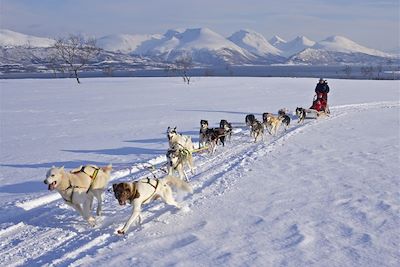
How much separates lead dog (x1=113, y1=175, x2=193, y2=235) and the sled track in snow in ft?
0.75

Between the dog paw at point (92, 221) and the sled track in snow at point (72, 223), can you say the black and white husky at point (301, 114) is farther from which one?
the dog paw at point (92, 221)

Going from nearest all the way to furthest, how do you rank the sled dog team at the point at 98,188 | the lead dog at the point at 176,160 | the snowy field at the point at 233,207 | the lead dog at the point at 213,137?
1. the snowy field at the point at 233,207
2. the sled dog team at the point at 98,188
3. the lead dog at the point at 176,160
4. the lead dog at the point at 213,137

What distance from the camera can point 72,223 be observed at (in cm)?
528

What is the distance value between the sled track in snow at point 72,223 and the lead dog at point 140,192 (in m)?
0.23

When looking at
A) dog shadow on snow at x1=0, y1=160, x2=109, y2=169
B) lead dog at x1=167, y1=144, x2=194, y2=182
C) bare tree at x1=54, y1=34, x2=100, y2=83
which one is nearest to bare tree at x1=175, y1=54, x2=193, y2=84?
bare tree at x1=54, y1=34, x2=100, y2=83

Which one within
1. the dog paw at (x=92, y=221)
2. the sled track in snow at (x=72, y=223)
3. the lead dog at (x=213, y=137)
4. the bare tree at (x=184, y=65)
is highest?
the lead dog at (x=213, y=137)

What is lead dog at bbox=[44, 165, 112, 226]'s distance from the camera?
4.89m

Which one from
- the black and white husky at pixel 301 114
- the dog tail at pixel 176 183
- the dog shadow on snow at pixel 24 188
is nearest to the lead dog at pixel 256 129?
the black and white husky at pixel 301 114

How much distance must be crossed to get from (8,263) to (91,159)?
4809 millimetres

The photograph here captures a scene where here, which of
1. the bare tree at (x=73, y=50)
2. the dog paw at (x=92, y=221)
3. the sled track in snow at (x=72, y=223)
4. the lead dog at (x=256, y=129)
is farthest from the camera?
the bare tree at (x=73, y=50)

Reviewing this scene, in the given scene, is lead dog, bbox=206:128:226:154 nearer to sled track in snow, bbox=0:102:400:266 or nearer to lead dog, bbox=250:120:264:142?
sled track in snow, bbox=0:102:400:266

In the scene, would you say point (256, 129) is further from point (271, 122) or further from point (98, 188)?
point (98, 188)

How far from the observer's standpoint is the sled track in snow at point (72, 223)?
448 cm

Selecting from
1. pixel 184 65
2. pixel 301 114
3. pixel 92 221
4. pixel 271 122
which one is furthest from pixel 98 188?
pixel 184 65
